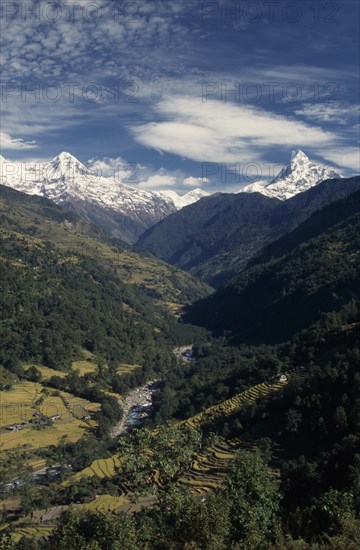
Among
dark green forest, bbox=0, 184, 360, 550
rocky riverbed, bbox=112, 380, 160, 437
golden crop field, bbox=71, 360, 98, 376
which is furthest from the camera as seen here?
golden crop field, bbox=71, 360, 98, 376

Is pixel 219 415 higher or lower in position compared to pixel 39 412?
higher

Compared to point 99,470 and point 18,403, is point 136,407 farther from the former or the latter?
point 99,470

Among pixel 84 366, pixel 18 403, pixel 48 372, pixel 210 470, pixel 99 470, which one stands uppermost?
pixel 210 470

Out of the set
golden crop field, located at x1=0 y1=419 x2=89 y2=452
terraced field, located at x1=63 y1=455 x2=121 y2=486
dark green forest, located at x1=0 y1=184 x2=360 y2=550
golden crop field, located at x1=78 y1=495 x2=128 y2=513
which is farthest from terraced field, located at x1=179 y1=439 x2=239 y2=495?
golden crop field, located at x1=0 y1=419 x2=89 y2=452

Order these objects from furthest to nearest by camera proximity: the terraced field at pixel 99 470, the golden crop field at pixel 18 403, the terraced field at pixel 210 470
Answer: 1. the golden crop field at pixel 18 403
2. the terraced field at pixel 99 470
3. the terraced field at pixel 210 470

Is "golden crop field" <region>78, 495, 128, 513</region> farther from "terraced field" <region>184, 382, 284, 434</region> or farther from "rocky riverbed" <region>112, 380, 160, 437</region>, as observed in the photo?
"rocky riverbed" <region>112, 380, 160, 437</region>

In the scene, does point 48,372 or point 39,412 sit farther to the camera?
point 48,372

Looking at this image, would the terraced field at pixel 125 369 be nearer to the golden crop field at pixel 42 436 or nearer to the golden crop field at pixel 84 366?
the golden crop field at pixel 84 366

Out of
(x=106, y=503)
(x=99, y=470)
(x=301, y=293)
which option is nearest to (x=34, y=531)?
(x=106, y=503)

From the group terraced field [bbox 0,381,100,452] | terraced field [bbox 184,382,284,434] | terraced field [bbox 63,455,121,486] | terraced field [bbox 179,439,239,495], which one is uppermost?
terraced field [bbox 179,439,239,495]

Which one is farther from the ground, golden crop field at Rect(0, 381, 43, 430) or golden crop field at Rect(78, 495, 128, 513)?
golden crop field at Rect(78, 495, 128, 513)

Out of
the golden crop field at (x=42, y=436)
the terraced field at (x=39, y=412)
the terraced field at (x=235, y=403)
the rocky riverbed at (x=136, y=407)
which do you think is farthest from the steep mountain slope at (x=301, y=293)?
the golden crop field at (x=42, y=436)
